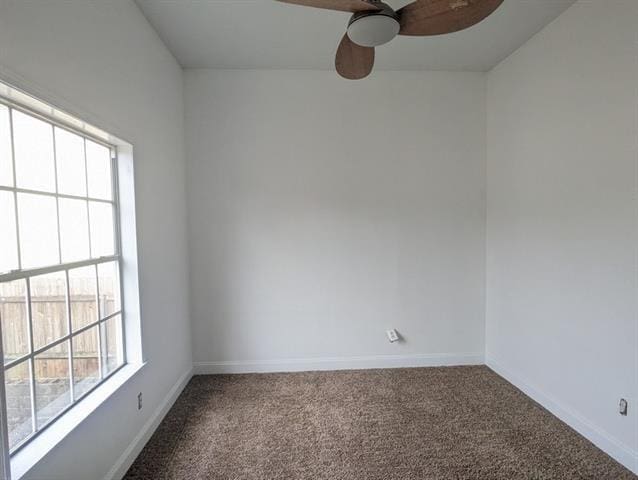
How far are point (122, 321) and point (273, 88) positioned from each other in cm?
232

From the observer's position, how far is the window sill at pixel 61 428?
1.15 m

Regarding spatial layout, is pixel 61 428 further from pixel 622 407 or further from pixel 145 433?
pixel 622 407

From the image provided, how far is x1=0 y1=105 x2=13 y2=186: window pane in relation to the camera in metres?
1.18

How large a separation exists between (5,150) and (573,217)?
124 inches

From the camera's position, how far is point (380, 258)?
3.01 metres

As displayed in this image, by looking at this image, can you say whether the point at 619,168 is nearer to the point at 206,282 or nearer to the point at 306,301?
the point at 306,301

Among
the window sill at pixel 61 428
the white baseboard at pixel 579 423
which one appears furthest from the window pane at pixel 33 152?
the white baseboard at pixel 579 423

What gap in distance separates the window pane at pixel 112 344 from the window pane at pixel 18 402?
1.78 feet

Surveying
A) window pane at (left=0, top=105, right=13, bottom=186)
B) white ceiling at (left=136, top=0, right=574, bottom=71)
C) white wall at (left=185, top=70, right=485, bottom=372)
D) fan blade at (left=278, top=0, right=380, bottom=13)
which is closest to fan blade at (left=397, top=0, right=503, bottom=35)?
fan blade at (left=278, top=0, right=380, bottom=13)

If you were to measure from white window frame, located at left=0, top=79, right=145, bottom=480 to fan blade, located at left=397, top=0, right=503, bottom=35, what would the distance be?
160cm

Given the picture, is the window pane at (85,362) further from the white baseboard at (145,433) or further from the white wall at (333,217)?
the white wall at (333,217)

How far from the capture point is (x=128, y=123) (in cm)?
190

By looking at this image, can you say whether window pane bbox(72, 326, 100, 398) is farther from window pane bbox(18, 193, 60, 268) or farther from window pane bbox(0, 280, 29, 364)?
window pane bbox(18, 193, 60, 268)

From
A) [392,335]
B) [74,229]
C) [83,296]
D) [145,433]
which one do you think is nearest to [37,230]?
[74,229]
